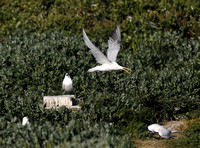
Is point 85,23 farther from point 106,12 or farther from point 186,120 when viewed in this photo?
point 186,120

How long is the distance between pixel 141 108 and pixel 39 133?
380 centimetres

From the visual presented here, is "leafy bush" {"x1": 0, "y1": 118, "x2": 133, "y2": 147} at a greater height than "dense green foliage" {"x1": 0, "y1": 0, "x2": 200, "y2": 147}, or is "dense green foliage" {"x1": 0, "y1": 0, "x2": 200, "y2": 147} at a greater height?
"dense green foliage" {"x1": 0, "y1": 0, "x2": 200, "y2": 147}

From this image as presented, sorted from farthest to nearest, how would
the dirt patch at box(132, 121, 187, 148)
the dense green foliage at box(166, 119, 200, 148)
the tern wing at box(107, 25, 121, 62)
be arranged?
the tern wing at box(107, 25, 121, 62)
the dirt patch at box(132, 121, 187, 148)
the dense green foliage at box(166, 119, 200, 148)

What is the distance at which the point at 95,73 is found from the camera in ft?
40.2

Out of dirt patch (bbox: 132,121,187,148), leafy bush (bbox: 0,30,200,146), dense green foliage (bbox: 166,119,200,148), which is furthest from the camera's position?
leafy bush (bbox: 0,30,200,146)

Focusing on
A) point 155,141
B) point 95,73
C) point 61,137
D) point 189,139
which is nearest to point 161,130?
point 155,141

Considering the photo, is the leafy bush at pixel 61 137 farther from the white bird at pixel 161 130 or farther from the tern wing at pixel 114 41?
the tern wing at pixel 114 41

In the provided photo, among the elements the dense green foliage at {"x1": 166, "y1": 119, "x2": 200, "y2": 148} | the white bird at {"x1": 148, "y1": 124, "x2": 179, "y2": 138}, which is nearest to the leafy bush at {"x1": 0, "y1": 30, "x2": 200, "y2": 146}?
the white bird at {"x1": 148, "y1": 124, "x2": 179, "y2": 138}

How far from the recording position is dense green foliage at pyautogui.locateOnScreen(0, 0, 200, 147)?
833 cm

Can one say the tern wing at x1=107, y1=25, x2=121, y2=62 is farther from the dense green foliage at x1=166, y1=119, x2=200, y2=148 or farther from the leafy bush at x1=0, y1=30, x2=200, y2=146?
the dense green foliage at x1=166, y1=119, x2=200, y2=148

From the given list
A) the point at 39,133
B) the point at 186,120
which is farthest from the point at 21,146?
the point at 186,120

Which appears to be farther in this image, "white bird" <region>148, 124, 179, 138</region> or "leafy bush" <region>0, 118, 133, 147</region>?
"white bird" <region>148, 124, 179, 138</region>

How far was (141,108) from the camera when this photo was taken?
10734mm

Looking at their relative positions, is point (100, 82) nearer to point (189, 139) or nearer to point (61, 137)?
point (189, 139)
